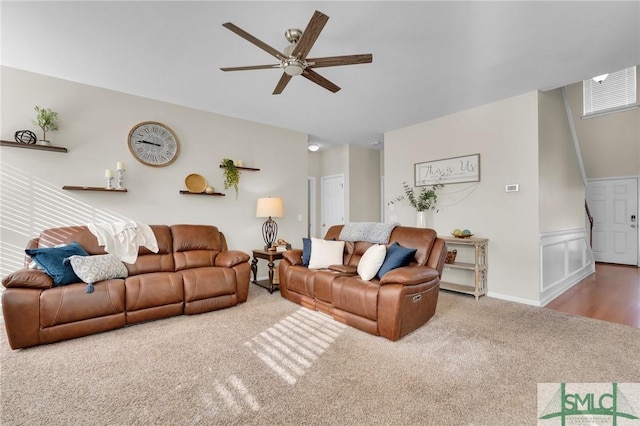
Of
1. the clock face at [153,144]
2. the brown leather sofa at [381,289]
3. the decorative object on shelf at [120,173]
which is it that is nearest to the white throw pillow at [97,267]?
the decorative object on shelf at [120,173]

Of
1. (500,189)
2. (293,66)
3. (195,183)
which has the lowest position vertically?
(500,189)

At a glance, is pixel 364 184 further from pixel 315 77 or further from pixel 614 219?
pixel 614 219

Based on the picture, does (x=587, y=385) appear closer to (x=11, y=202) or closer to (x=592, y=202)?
(x=11, y=202)

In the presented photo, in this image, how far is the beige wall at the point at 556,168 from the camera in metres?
3.65

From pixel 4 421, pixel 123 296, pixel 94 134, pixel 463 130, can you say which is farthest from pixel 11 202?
pixel 463 130

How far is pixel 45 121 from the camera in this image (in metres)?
3.13

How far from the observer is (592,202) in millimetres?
6344

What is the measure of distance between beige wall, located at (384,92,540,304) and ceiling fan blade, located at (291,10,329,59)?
3046mm

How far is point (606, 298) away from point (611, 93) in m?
3.67

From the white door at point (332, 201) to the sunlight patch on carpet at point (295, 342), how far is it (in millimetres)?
3560

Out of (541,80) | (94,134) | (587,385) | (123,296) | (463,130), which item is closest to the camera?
(587,385)

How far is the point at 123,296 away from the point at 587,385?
145 inches

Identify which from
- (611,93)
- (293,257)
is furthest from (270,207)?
(611,93)

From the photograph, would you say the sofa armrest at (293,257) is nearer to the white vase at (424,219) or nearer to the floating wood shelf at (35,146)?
the white vase at (424,219)
